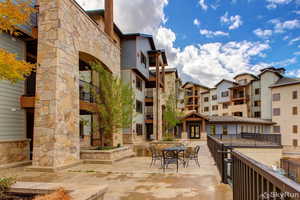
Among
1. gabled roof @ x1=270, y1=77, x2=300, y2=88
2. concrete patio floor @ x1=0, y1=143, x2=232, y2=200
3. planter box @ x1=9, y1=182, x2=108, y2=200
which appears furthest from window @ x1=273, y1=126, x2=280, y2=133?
planter box @ x1=9, y1=182, x2=108, y2=200

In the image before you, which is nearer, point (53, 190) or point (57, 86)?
point (53, 190)

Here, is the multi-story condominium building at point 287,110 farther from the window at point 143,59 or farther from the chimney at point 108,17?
the chimney at point 108,17

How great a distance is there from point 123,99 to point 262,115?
3641 cm

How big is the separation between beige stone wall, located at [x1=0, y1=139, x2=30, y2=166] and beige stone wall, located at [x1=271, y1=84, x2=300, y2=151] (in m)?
38.1

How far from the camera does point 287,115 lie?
3616cm

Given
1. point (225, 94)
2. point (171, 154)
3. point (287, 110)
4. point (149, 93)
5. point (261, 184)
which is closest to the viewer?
point (261, 184)

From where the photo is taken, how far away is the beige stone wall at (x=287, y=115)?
35.0 metres

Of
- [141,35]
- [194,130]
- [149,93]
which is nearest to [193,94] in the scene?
[194,130]

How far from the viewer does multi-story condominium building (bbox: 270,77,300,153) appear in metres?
34.8

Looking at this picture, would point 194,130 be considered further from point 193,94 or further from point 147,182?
point 147,182

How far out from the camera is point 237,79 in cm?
4897

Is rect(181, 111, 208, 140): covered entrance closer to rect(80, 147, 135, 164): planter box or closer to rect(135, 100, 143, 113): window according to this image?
rect(135, 100, 143, 113): window

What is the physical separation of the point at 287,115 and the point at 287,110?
2.74 ft

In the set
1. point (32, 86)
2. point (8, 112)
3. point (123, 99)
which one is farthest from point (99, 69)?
point (8, 112)
